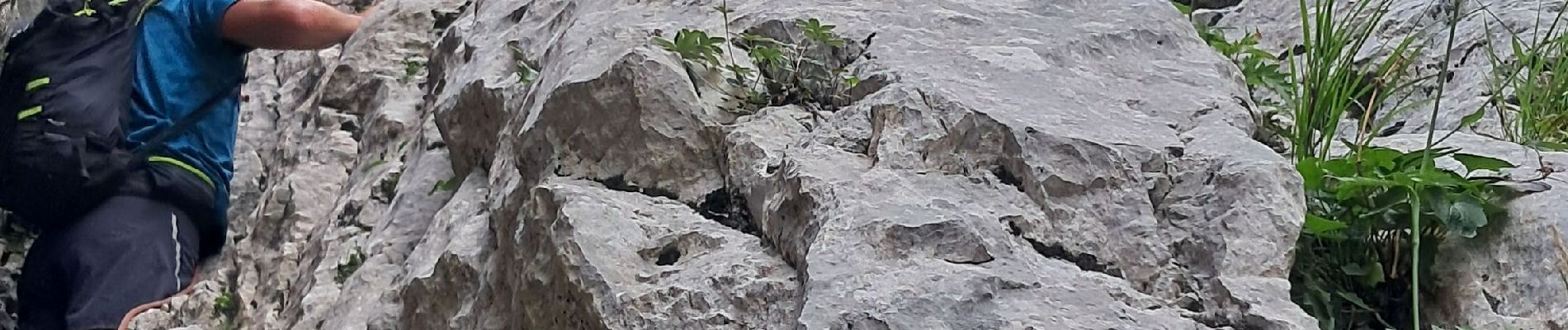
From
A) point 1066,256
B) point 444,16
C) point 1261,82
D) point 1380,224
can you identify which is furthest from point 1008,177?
point 444,16

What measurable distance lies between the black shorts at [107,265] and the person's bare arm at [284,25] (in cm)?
55

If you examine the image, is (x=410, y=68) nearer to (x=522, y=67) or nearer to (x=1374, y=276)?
(x=522, y=67)

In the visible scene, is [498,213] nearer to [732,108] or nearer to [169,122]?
[732,108]

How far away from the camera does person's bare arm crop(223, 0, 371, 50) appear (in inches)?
159

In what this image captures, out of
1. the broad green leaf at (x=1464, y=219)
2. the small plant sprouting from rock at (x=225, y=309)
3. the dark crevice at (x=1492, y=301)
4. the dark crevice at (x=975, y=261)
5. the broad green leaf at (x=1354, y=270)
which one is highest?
the broad green leaf at (x=1464, y=219)

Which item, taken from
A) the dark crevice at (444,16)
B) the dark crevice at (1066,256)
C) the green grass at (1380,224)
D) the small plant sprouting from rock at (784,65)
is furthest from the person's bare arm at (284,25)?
the green grass at (1380,224)

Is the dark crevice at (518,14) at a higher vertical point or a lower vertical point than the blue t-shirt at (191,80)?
higher

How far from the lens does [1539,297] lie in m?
1.91

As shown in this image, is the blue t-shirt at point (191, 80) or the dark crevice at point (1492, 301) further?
the blue t-shirt at point (191, 80)

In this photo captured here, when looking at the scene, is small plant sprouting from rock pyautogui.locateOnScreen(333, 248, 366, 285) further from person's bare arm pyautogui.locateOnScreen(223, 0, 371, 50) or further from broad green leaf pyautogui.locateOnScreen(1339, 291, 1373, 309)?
broad green leaf pyautogui.locateOnScreen(1339, 291, 1373, 309)

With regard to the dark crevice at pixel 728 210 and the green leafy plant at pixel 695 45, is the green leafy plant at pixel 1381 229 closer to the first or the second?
the dark crevice at pixel 728 210

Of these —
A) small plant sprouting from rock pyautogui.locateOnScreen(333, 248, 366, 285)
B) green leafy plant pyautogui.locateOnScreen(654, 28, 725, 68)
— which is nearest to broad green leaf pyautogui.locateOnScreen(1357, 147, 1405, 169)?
green leafy plant pyautogui.locateOnScreen(654, 28, 725, 68)

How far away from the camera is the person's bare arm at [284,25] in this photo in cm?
404

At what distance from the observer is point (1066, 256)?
1.82 m
